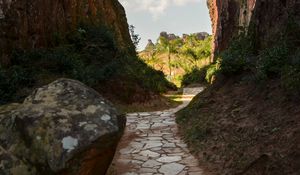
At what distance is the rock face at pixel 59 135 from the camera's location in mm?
4879

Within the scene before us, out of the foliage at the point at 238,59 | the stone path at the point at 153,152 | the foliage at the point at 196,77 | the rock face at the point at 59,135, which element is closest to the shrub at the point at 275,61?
the foliage at the point at 238,59

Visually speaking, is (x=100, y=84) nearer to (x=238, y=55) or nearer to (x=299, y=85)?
(x=238, y=55)

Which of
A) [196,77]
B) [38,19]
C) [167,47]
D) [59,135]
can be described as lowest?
[59,135]

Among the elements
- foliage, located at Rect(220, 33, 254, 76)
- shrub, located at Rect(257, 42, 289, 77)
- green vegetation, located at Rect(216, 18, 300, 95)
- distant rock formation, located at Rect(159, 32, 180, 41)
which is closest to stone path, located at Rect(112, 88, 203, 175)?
foliage, located at Rect(220, 33, 254, 76)

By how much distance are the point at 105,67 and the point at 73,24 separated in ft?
12.3

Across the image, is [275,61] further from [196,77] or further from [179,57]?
[179,57]

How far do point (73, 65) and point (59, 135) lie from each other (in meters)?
9.01

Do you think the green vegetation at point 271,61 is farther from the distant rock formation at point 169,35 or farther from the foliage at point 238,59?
the distant rock formation at point 169,35

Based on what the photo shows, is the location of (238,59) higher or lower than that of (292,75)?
higher

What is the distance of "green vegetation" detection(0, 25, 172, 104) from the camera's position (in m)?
11.4

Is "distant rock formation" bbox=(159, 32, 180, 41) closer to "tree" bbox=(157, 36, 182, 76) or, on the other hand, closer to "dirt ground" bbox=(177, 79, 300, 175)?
"tree" bbox=(157, 36, 182, 76)

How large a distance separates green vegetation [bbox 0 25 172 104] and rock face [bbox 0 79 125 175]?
5.23 metres

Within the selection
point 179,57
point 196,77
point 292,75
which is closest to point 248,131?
point 292,75

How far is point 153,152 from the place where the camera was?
8.33m
